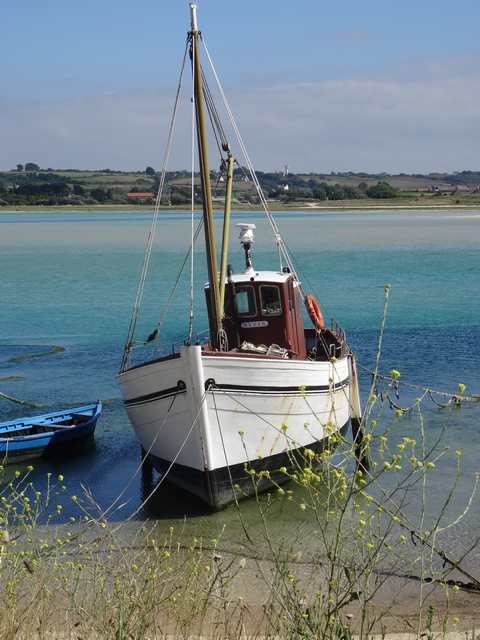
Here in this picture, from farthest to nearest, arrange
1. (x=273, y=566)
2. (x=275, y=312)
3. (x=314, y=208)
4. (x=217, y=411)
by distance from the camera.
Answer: (x=314, y=208) → (x=275, y=312) → (x=217, y=411) → (x=273, y=566)

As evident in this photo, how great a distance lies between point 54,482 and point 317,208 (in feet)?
551

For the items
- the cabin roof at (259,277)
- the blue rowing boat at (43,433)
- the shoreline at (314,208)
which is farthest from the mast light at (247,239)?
the shoreline at (314,208)

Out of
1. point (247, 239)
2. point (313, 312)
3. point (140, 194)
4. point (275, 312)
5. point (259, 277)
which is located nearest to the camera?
point (275, 312)

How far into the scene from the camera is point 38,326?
3853cm

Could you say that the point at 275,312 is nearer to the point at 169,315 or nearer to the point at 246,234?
the point at 246,234

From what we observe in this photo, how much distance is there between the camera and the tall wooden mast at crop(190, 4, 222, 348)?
15.9 meters

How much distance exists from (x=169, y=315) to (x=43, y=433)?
2115 cm

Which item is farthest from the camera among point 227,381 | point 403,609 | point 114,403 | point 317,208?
point 317,208

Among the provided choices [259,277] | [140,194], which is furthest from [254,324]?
[140,194]

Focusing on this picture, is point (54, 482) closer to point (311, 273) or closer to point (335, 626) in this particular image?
point (335, 626)

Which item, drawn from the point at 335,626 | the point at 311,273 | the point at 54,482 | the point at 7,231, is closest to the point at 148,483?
the point at 54,482

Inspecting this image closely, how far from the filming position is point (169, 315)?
39938 millimetres

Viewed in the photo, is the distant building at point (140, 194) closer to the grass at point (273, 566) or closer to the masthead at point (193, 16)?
the grass at point (273, 566)

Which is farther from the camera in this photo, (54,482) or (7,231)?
(7,231)
